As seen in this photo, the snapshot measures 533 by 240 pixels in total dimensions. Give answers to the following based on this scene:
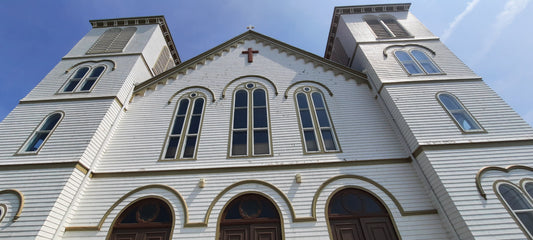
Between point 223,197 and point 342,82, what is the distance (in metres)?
7.68

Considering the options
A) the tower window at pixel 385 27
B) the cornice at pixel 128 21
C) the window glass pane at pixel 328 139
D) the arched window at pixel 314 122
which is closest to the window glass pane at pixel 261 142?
the arched window at pixel 314 122

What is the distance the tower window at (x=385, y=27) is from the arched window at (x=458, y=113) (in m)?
4.96

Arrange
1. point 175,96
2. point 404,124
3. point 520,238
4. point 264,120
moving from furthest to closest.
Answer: point 175,96
point 264,120
point 404,124
point 520,238

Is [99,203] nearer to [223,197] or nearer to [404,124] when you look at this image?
[223,197]

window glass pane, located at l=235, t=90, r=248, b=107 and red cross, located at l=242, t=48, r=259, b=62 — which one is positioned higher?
red cross, located at l=242, t=48, r=259, b=62

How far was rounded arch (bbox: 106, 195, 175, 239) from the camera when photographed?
702cm

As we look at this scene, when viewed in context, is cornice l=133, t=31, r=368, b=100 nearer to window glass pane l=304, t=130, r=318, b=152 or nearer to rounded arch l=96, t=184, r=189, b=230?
window glass pane l=304, t=130, r=318, b=152

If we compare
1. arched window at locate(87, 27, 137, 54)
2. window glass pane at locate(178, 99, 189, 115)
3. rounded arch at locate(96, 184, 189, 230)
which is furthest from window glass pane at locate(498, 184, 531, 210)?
arched window at locate(87, 27, 137, 54)

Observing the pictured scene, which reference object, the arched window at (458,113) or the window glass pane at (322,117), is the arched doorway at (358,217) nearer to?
the window glass pane at (322,117)

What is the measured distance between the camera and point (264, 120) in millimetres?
9742

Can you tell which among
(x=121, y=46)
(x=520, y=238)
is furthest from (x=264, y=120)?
(x=121, y=46)

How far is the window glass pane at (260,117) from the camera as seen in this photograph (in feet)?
31.5

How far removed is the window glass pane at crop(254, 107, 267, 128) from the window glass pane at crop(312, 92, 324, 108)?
237 centimetres

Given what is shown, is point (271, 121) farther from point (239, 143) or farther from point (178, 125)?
point (178, 125)
